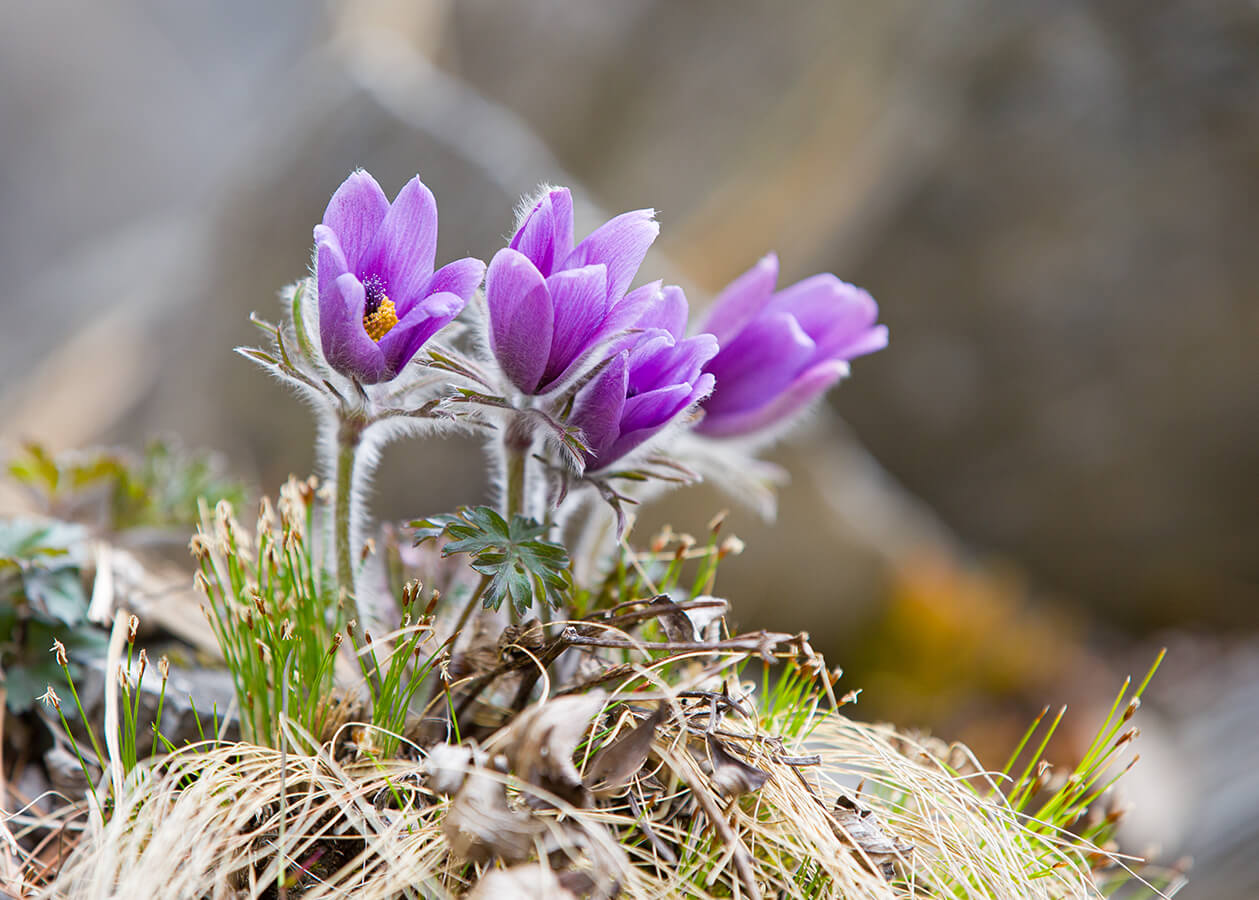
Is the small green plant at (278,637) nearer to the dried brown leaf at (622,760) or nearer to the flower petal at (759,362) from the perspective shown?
the dried brown leaf at (622,760)

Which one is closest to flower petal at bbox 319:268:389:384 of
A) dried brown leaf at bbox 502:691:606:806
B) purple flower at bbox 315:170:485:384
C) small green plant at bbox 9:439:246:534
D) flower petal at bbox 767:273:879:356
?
purple flower at bbox 315:170:485:384

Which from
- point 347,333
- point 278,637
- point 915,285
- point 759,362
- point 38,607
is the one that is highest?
point 915,285

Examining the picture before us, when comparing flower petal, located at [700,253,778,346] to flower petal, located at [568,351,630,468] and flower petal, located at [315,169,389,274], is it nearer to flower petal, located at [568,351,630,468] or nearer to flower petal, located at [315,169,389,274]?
flower petal, located at [568,351,630,468]

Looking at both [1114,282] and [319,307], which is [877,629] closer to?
[1114,282]

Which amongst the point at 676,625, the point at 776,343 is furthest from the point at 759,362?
the point at 676,625

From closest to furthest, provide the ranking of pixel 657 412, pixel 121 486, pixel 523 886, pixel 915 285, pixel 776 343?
pixel 523 886 → pixel 657 412 → pixel 776 343 → pixel 121 486 → pixel 915 285

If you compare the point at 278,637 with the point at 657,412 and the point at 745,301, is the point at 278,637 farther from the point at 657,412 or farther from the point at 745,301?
the point at 745,301
